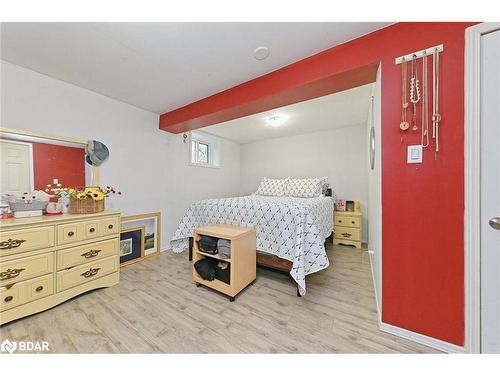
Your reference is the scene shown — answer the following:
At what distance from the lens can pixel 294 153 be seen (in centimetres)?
411

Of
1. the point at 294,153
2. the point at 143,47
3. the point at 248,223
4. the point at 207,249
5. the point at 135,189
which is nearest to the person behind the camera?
the point at 143,47

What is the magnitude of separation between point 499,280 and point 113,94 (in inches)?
144

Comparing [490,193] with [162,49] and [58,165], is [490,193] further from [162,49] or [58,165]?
[58,165]

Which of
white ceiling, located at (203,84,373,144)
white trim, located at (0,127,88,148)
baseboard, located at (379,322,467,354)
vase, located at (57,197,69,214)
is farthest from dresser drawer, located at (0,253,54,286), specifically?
white ceiling, located at (203,84,373,144)

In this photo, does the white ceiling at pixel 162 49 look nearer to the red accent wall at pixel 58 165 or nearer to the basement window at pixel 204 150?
the red accent wall at pixel 58 165

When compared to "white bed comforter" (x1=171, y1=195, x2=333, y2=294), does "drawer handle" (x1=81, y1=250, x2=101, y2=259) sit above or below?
below

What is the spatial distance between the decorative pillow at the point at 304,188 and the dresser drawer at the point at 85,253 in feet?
8.79

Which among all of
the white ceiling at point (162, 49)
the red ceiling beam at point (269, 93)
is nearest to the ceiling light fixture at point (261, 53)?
the white ceiling at point (162, 49)

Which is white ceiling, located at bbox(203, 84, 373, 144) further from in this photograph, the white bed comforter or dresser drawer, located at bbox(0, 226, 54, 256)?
dresser drawer, located at bbox(0, 226, 54, 256)

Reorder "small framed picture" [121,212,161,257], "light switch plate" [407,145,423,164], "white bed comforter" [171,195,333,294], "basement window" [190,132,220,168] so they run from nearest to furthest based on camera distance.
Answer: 1. "light switch plate" [407,145,423,164]
2. "white bed comforter" [171,195,333,294]
3. "small framed picture" [121,212,161,257]
4. "basement window" [190,132,220,168]

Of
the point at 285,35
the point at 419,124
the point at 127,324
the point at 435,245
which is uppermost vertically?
the point at 285,35

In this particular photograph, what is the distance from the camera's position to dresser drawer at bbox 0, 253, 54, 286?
1.35m

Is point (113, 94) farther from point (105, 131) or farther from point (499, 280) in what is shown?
point (499, 280)

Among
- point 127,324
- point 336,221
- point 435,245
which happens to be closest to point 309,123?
point 336,221
